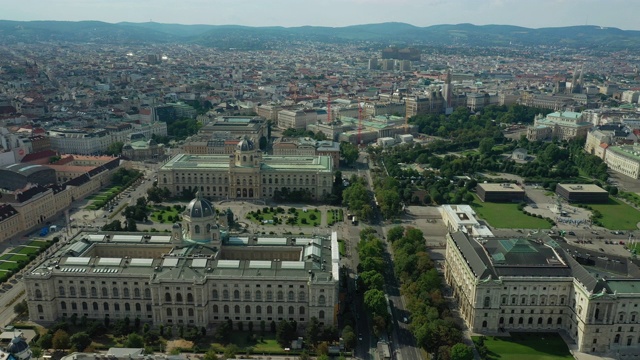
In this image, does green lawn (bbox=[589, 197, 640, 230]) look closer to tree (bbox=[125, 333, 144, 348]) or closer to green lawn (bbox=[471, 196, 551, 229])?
green lawn (bbox=[471, 196, 551, 229])

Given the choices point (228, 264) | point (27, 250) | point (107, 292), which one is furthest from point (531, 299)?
point (27, 250)

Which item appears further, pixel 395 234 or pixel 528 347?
pixel 395 234

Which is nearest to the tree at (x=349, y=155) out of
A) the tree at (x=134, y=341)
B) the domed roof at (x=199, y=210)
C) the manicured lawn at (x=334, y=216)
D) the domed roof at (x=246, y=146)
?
the domed roof at (x=246, y=146)

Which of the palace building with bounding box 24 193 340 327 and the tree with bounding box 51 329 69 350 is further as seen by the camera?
the palace building with bounding box 24 193 340 327

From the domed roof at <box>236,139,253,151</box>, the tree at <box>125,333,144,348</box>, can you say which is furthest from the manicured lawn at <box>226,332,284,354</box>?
the domed roof at <box>236,139,253,151</box>

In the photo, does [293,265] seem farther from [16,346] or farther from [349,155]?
[349,155]
